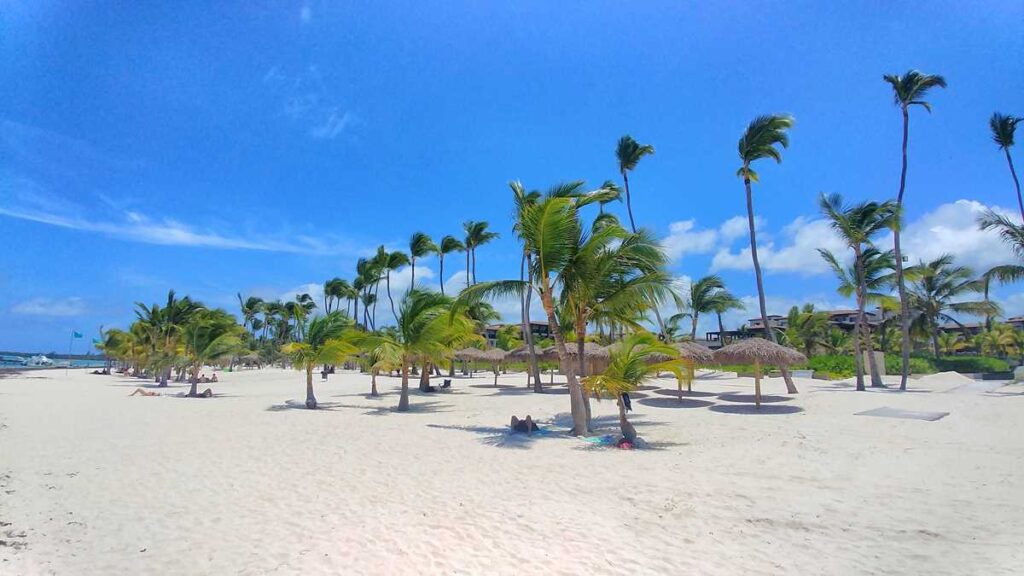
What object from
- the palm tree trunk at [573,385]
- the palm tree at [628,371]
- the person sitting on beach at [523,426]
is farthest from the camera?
the person sitting on beach at [523,426]

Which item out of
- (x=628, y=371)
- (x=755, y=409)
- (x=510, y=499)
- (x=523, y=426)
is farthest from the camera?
(x=755, y=409)

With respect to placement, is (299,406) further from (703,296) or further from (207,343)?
(703,296)

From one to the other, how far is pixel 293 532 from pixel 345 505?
0.93 meters

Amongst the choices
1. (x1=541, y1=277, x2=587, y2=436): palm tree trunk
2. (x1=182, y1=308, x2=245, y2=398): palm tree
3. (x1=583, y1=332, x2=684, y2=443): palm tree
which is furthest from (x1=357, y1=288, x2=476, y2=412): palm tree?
(x1=182, y1=308, x2=245, y2=398): palm tree

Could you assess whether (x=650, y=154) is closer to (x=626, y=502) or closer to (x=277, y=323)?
(x=626, y=502)

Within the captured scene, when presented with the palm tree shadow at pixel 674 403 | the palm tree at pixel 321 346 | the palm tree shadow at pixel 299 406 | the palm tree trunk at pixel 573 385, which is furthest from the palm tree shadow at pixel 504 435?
the palm tree shadow at pixel 674 403

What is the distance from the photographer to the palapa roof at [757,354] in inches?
593

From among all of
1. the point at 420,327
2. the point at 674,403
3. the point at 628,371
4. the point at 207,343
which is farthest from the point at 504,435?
the point at 207,343

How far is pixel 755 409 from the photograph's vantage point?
583 inches

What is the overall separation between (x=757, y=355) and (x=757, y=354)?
0.10ft

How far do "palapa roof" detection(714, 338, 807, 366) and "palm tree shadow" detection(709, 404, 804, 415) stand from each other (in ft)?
4.32

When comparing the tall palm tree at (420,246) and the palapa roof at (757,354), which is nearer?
the palapa roof at (757,354)

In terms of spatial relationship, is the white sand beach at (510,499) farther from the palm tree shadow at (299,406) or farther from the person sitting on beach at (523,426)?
the palm tree shadow at (299,406)

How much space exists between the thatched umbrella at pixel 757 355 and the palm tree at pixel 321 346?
11.5m
